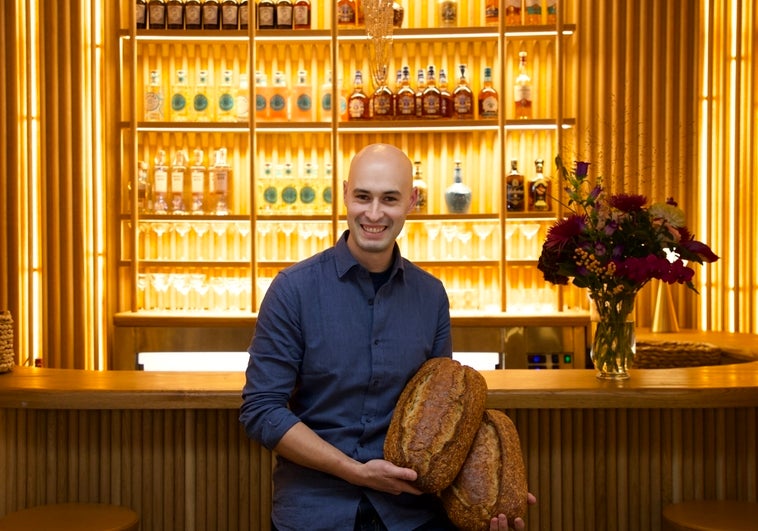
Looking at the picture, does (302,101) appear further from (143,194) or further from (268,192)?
(143,194)

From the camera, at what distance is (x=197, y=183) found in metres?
5.20

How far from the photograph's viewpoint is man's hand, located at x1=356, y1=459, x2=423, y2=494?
5.87ft

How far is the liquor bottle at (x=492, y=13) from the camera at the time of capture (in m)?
5.06

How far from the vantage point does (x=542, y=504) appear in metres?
2.72

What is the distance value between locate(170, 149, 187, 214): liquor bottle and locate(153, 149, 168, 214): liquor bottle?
4cm

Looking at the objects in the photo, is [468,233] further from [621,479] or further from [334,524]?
[334,524]

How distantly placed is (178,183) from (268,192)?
18.8 inches

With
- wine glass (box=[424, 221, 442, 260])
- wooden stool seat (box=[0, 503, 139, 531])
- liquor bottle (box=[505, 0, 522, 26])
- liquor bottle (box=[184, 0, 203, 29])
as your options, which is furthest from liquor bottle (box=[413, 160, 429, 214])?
wooden stool seat (box=[0, 503, 139, 531])

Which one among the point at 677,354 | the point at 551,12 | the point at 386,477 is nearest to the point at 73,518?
the point at 386,477

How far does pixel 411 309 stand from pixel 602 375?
2.98 ft

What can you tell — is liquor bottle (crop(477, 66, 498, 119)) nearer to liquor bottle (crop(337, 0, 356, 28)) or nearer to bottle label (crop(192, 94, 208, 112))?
liquor bottle (crop(337, 0, 356, 28))

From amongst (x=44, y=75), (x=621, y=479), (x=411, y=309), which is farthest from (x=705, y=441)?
(x=44, y=75)

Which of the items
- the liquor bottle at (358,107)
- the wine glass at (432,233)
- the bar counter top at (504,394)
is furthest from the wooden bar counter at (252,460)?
the liquor bottle at (358,107)

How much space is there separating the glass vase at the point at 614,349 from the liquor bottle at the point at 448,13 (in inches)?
107
